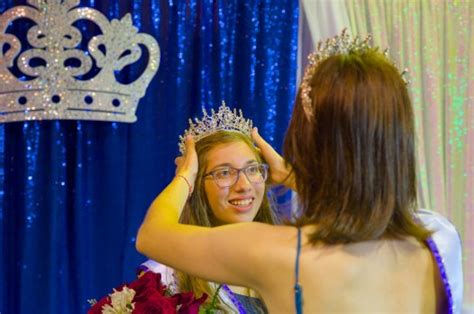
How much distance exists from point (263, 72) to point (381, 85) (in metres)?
2.22

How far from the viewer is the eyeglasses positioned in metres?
2.10

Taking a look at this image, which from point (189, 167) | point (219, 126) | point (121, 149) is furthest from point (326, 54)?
point (121, 149)

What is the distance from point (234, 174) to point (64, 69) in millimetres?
1365

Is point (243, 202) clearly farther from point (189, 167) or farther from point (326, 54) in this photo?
point (326, 54)

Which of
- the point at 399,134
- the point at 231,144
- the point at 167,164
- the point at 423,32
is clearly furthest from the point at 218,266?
the point at 423,32

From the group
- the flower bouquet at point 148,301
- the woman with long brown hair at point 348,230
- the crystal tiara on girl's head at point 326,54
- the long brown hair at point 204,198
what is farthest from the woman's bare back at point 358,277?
the long brown hair at point 204,198

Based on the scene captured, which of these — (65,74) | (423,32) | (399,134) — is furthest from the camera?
(423,32)

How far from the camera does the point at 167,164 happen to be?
3.31 metres

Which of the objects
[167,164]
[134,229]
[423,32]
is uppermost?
[423,32]

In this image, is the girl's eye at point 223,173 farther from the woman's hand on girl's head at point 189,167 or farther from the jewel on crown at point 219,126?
the woman's hand on girl's head at point 189,167

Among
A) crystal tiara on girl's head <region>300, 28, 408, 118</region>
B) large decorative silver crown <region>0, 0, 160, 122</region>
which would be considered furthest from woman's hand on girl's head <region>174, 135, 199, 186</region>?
large decorative silver crown <region>0, 0, 160, 122</region>

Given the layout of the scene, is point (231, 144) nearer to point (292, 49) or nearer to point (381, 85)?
point (381, 85)

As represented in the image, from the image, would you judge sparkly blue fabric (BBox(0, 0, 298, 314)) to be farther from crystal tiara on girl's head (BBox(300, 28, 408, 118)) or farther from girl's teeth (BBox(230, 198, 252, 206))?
crystal tiara on girl's head (BBox(300, 28, 408, 118))

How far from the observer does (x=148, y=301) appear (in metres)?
1.51
